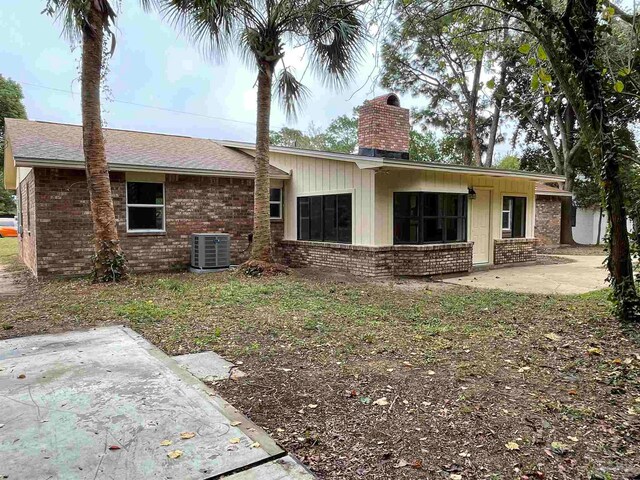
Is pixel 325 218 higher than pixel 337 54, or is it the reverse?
pixel 337 54

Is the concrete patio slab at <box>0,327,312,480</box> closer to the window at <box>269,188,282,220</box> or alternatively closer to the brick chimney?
the brick chimney

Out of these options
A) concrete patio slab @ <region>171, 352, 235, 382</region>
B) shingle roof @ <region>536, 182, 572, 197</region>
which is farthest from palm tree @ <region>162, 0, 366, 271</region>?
shingle roof @ <region>536, 182, 572, 197</region>

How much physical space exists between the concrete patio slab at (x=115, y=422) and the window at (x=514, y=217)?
11607 mm

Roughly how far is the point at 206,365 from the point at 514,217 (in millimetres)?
11810

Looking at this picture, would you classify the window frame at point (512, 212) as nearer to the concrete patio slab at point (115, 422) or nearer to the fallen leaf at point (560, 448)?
the fallen leaf at point (560, 448)

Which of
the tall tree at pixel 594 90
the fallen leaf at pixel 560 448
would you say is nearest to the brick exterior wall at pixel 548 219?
the tall tree at pixel 594 90

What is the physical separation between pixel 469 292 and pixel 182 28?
771 cm

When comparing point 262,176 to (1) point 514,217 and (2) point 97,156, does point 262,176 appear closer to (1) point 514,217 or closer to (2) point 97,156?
(2) point 97,156

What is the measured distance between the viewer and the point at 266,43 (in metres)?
9.48

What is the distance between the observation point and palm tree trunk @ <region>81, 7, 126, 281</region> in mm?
8328

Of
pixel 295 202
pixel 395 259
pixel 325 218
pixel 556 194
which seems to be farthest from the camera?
pixel 556 194

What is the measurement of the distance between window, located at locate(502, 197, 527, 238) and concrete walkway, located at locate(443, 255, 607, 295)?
1134 mm

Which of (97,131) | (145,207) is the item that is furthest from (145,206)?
(97,131)

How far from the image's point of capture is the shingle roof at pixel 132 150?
382 inches
